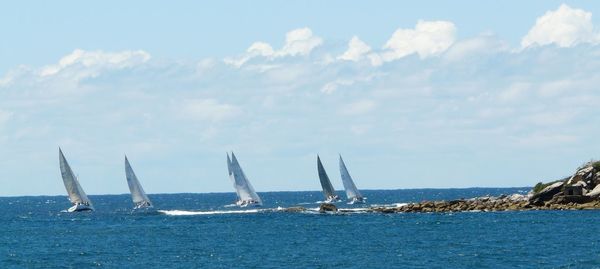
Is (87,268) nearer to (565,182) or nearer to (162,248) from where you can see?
(162,248)

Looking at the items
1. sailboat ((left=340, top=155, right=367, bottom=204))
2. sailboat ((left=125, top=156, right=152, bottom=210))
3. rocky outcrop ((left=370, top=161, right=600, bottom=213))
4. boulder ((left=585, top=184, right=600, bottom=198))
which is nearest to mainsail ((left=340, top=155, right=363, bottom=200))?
sailboat ((left=340, top=155, right=367, bottom=204))

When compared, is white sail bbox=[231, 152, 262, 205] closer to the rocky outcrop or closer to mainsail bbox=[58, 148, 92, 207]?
mainsail bbox=[58, 148, 92, 207]

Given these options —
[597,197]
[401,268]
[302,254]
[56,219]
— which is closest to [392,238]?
[302,254]

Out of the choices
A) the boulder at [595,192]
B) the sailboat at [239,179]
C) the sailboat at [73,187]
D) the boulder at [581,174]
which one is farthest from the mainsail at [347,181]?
the boulder at [595,192]

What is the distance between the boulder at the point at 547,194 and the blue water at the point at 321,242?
5.41m

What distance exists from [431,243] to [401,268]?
17.7 m

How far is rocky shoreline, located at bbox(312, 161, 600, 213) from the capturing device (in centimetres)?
12488

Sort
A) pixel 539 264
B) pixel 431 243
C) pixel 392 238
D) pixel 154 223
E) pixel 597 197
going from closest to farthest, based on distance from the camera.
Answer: pixel 539 264
pixel 431 243
pixel 392 238
pixel 597 197
pixel 154 223

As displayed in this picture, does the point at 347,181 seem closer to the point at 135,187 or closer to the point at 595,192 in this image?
Answer: the point at 135,187

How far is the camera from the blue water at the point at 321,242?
81.1 metres

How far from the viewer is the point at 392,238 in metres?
99.4

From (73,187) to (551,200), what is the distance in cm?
6721

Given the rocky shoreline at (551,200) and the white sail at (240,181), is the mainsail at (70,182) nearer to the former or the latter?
the white sail at (240,181)

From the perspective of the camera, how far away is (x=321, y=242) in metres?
97.1
